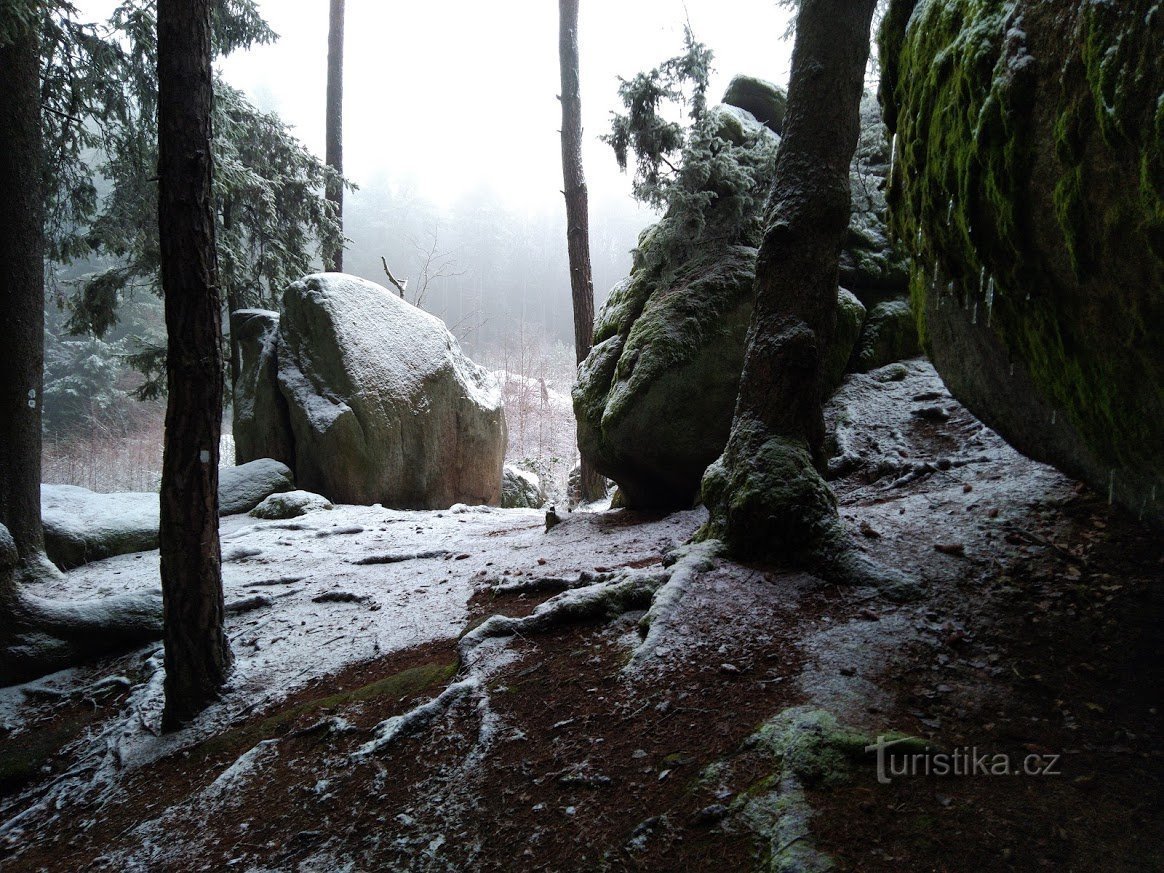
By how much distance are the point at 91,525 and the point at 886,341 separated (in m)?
8.74

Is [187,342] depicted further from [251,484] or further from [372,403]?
[372,403]

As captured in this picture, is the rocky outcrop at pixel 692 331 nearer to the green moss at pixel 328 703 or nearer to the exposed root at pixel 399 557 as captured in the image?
the exposed root at pixel 399 557

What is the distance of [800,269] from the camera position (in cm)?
399

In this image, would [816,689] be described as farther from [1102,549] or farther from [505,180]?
[505,180]

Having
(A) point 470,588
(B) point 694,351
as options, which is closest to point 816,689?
(A) point 470,588

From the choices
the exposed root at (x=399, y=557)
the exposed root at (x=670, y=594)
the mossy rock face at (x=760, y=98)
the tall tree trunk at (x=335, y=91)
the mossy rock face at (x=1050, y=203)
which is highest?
the tall tree trunk at (x=335, y=91)

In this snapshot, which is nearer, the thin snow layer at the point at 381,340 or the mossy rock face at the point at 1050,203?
the mossy rock face at the point at 1050,203

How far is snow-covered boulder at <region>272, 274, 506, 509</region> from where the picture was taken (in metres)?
10.0

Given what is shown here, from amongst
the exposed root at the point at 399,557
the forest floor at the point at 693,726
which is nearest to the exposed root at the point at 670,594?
the forest floor at the point at 693,726

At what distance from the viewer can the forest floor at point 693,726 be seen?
1.91m

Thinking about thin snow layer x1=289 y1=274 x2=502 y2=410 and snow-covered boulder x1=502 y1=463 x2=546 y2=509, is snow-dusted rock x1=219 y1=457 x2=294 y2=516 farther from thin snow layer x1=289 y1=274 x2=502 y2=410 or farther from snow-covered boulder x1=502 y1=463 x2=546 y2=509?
snow-covered boulder x1=502 y1=463 x2=546 y2=509

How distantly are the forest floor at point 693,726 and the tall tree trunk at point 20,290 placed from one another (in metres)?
1.67

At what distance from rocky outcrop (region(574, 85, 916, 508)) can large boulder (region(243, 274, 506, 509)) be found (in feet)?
14.6

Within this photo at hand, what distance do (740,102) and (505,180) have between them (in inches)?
1577
